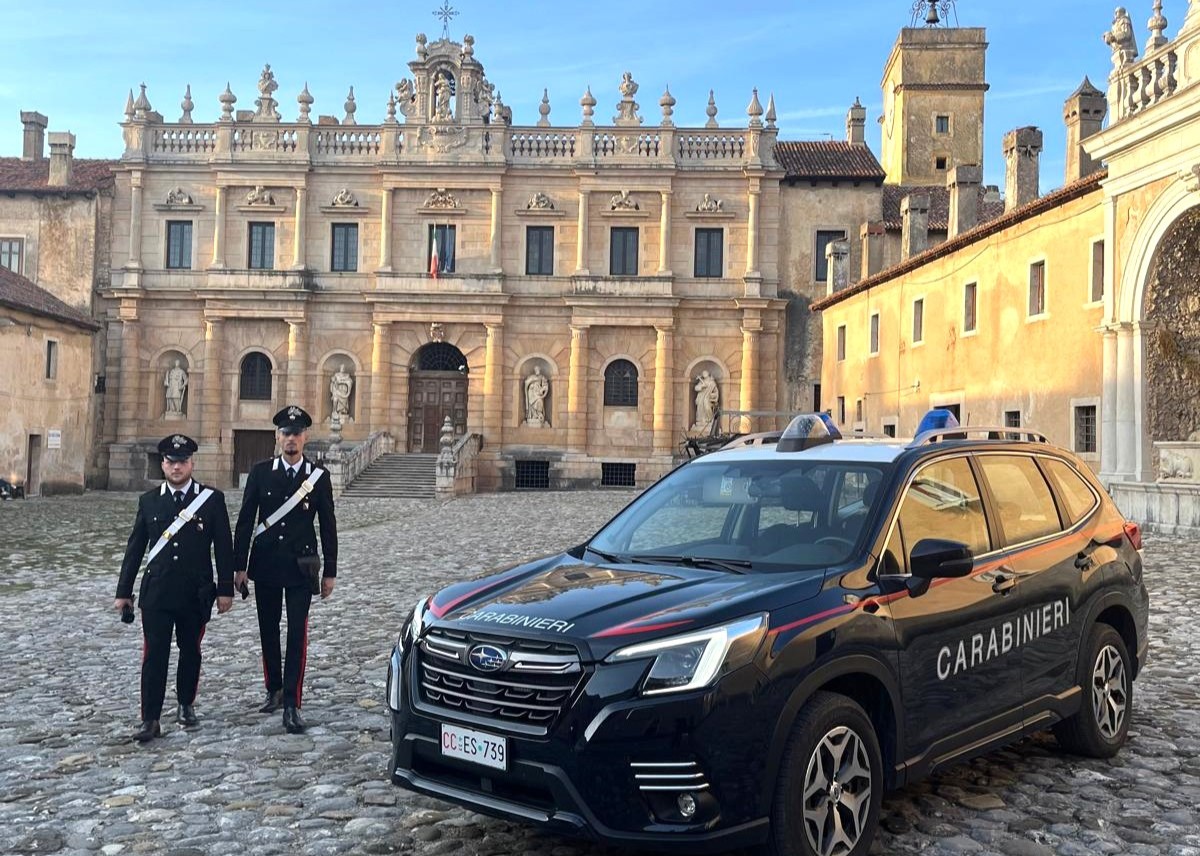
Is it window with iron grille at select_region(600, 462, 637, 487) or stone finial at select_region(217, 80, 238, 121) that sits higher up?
stone finial at select_region(217, 80, 238, 121)

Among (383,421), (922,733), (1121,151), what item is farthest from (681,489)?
(383,421)

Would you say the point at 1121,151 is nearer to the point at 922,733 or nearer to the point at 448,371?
the point at 922,733

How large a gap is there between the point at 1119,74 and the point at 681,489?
1870 centimetres

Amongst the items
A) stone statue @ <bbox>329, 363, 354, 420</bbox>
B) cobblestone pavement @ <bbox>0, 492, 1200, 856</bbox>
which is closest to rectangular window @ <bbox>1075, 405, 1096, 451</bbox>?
cobblestone pavement @ <bbox>0, 492, 1200, 856</bbox>

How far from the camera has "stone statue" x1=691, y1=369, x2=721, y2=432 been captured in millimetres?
40531

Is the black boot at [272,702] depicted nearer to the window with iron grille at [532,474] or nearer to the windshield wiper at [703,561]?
the windshield wiper at [703,561]

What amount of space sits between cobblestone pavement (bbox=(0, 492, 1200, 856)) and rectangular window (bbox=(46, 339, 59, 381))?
25.9m

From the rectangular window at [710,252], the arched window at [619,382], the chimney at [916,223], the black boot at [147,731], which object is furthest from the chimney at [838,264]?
the black boot at [147,731]

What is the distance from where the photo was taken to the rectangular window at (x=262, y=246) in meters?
41.2

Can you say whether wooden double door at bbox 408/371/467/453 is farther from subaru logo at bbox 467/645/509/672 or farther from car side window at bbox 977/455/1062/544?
subaru logo at bbox 467/645/509/672

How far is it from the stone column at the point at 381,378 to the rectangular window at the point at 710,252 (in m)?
12.1

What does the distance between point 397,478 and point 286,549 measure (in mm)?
29582

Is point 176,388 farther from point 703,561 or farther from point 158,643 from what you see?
point 703,561

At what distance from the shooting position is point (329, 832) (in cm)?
502
